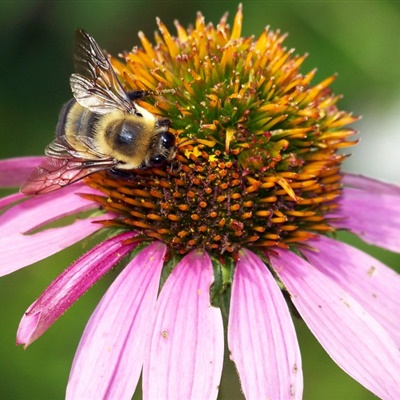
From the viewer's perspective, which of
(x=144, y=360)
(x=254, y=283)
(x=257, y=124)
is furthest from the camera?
(x=257, y=124)

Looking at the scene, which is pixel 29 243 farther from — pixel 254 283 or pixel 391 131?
pixel 391 131

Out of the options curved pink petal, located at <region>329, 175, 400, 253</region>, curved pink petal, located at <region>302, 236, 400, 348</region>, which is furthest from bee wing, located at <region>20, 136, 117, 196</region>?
curved pink petal, located at <region>329, 175, 400, 253</region>

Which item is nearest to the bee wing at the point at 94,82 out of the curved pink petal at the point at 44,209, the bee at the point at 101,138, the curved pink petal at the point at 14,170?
the bee at the point at 101,138

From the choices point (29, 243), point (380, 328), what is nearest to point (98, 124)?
point (29, 243)

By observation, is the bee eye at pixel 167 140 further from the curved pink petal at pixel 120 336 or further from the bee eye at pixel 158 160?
the curved pink petal at pixel 120 336

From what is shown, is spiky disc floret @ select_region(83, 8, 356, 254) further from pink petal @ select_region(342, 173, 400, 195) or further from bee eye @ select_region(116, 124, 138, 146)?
pink petal @ select_region(342, 173, 400, 195)

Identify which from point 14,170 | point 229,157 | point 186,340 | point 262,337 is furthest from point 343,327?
point 14,170
